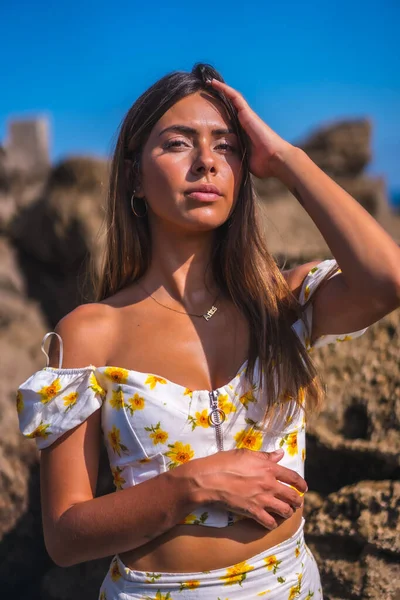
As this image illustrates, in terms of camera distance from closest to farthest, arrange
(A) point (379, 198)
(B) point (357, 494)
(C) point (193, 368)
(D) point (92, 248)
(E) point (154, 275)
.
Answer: (C) point (193, 368), (E) point (154, 275), (B) point (357, 494), (D) point (92, 248), (A) point (379, 198)

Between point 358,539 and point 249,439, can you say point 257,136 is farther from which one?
point 358,539

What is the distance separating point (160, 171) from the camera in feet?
6.23

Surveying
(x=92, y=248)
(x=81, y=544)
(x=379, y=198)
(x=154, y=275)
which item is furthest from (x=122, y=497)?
(x=379, y=198)

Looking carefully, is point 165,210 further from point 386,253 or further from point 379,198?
point 379,198

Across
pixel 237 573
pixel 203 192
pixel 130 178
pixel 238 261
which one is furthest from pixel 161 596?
pixel 130 178

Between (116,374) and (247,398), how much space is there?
13.8 inches

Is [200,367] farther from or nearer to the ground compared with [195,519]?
farther from the ground

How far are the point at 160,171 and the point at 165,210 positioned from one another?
4.3 inches

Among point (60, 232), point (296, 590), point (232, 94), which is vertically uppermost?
point (60, 232)

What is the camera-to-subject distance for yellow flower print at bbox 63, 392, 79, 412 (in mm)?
1731

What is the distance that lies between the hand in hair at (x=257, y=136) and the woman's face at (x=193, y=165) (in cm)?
4

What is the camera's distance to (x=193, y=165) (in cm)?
186

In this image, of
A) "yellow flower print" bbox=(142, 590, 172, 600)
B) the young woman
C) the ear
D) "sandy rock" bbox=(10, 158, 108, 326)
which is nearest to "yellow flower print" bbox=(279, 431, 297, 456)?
the young woman

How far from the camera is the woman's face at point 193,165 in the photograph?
1.86 meters
